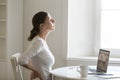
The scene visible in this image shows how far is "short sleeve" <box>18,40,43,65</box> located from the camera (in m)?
2.52

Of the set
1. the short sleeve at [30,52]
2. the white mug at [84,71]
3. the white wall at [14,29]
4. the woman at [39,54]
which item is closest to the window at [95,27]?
the white wall at [14,29]

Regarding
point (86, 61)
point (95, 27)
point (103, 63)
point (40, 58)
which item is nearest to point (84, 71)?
point (103, 63)

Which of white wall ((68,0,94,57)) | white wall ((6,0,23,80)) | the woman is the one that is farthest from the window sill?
the woman

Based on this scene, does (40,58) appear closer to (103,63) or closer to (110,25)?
(103,63)

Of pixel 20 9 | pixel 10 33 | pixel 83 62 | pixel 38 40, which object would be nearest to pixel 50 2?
pixel 20 9

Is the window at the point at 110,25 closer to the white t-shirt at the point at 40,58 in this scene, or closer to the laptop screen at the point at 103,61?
the laptop screen at the point at 103,61

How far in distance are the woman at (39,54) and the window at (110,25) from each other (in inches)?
55.3

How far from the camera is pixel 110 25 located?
397 centimetres

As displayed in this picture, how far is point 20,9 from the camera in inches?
151

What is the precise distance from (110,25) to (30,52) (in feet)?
5.87

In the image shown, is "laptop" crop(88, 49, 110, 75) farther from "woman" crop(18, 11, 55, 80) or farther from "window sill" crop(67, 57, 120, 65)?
"window sill" crop(67, 57, 120, 65)

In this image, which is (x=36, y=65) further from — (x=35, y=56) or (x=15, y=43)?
(x=15, y=43)

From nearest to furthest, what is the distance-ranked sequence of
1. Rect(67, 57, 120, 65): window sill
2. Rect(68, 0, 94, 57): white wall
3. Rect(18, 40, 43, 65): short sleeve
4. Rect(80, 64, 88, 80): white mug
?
Rect(80, 64, 88, 80): white mug, Rect(18, 40, 43, 65): short sleeve, Rect(67, 57, 120, 65): window sill, Rect(68, 0, 94, 57): white wall

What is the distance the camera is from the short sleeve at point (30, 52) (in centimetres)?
252
